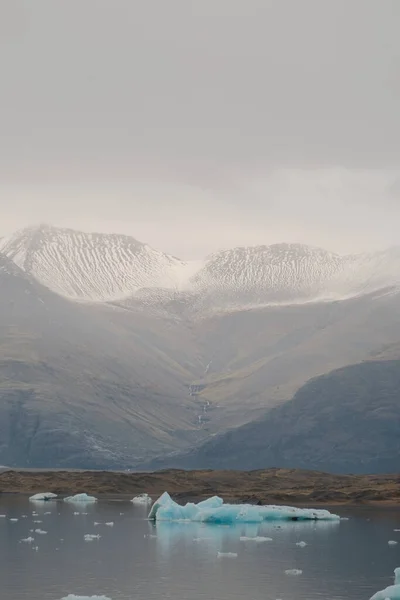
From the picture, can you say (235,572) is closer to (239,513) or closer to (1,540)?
(1,540)

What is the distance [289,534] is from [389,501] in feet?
204

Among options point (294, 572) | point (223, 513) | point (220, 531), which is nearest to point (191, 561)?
point (294, 572)

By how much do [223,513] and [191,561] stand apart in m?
34.0

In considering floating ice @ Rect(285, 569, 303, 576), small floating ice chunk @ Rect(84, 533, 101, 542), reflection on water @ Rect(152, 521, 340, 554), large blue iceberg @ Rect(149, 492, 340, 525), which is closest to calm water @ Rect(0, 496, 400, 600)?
reflection on water @ Rect(152, 521, 340, 554)

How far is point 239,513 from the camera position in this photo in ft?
397

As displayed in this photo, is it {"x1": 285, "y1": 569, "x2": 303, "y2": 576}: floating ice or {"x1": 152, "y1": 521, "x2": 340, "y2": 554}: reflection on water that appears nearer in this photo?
{"x1": 285, "y1": 569, "x2": 303, "y2": 576}: floating ice

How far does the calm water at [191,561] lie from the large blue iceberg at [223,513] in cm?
199

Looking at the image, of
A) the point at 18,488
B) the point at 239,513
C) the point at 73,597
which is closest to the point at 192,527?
the point at 239,513

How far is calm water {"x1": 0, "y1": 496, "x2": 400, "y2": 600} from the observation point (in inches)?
2844

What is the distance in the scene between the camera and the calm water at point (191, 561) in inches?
2844

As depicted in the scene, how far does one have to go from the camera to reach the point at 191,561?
282 ft

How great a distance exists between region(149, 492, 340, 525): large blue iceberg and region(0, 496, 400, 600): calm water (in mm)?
1987

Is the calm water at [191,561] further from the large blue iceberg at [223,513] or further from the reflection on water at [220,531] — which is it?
the large blue iceberg at [223,513]

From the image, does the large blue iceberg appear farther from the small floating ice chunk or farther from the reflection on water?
the small floating ice chunk
